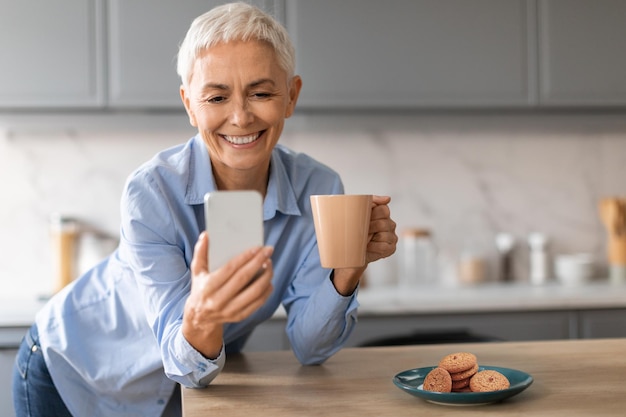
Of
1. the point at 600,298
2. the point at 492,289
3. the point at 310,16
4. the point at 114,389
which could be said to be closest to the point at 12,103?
the point at 310,16

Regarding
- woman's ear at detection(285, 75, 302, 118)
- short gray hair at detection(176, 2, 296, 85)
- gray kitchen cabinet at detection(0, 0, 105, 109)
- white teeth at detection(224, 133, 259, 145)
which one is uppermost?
gray kitchen cabinet at detection(0, 0, 105, 109)

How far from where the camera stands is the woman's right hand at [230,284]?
1079 mm

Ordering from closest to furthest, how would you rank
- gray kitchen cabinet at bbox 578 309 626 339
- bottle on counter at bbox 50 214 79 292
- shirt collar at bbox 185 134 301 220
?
shirt collar at bbox 185 134 301 220 → gray kitchen cabinet at bbox 578 309 626 339 → bottle on counter at bbox 50 214 79 292

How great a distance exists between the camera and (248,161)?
153 cm

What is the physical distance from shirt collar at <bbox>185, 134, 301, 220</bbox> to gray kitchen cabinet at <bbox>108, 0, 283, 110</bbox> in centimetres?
136

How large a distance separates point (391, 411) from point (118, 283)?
2.66 feet

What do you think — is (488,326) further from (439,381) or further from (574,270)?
(439,381)

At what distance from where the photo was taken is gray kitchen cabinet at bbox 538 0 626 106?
124 inches

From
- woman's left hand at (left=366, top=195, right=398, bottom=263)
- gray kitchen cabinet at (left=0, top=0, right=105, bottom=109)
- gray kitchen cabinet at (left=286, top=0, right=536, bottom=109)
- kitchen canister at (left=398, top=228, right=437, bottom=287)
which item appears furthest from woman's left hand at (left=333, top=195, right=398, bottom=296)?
kitchen canister at (left=398, top=228, right=437, bottom=287)

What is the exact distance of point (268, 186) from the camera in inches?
65.8

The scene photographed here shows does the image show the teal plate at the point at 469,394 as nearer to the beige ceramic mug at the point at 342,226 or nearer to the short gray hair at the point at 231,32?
the beige ceramic mug at the point at 342,226

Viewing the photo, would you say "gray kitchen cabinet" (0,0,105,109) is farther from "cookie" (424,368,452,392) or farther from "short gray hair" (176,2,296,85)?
"cookie" (424,368,452,392)

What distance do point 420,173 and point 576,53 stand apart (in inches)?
30.9

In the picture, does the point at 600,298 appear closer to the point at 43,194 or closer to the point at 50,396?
the point at 50,396
